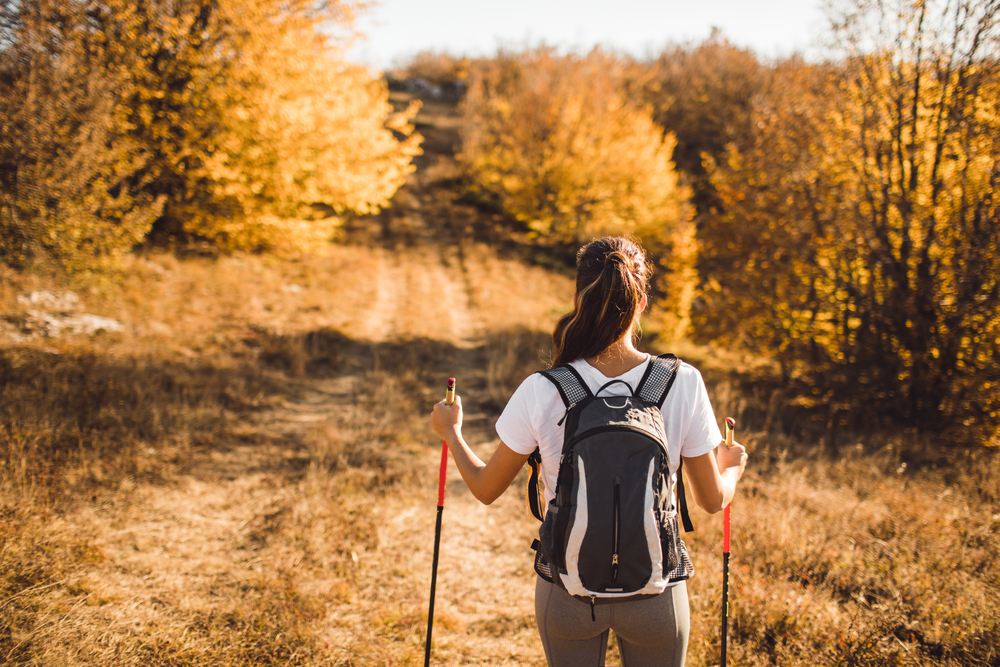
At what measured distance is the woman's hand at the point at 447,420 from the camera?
1.87 meters

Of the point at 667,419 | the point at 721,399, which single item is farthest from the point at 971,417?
A: the point at 667,419

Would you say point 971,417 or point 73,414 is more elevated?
point 971,417

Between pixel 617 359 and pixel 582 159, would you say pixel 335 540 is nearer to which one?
pixel 617 359

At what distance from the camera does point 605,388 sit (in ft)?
4.94

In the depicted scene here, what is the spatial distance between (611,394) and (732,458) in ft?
2.46

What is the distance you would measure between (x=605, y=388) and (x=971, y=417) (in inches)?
345

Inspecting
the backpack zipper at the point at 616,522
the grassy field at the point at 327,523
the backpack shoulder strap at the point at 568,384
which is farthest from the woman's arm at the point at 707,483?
the grassy field at the point at 327,523

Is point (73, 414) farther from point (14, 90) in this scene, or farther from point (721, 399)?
point (721, 399)

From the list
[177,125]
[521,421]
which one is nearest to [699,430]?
[521,421]

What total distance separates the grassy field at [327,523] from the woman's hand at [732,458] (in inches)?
32.2

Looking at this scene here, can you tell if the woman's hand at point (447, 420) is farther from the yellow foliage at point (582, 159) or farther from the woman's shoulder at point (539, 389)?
the yellow foliage at point (582, 159)

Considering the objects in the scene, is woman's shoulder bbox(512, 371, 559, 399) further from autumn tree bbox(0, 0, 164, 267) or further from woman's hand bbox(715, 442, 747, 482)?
autumn tree bbox(0, 0, 164, 267)

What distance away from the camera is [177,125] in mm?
A: 9312

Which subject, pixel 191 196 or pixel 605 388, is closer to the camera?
pixel 605 388
